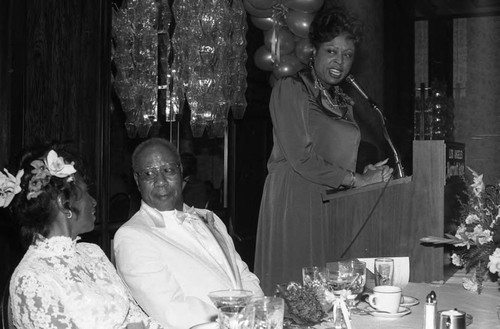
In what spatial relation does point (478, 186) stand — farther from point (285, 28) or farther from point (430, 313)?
point (285, 28)

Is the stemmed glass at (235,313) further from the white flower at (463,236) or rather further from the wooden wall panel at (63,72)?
the wooden wall panel at (63,72)

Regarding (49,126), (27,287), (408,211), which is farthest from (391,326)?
(49,126)

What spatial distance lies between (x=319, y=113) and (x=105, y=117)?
133cm

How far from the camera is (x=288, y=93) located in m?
3.38

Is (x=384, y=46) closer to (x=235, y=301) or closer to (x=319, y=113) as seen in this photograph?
(x=319, y=113)

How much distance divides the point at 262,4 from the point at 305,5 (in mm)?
320

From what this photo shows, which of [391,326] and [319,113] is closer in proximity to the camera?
[391,326]

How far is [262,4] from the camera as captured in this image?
5.21m

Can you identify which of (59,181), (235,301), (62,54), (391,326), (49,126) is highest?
(62,54)

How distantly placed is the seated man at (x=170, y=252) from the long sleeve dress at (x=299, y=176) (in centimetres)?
60

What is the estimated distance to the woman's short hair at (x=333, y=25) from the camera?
341 cm

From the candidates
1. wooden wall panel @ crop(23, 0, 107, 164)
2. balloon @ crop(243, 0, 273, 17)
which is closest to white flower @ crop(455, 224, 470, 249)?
wooden wall panel @ crop(23, 0, 107, 164)

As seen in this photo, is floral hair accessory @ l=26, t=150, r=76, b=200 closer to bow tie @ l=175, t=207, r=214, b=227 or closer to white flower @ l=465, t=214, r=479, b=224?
bow tie @ l=175, t=207, r=214, b=227

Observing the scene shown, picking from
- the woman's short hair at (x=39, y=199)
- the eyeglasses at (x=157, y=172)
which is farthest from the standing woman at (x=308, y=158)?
the woman's short hair at (x=39, y=199)
